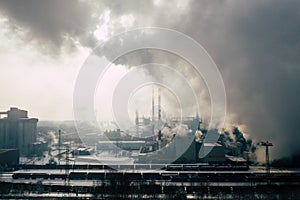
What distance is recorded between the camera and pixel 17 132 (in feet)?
84.2

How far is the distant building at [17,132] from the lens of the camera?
25.3 m

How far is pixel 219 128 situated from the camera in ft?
78.1

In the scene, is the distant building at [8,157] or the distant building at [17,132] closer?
the distant building at [8,157]

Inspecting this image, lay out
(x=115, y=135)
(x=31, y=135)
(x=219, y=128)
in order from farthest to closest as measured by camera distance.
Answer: (x=115, y=135) → (x=31, y=135) → (x=219, y=128)

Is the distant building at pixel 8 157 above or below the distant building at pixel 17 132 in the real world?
below

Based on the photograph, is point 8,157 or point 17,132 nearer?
point 8,157

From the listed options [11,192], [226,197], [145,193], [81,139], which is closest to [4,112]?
[81,139]

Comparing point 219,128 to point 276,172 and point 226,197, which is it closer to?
point 276,172

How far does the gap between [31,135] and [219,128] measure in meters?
17.6

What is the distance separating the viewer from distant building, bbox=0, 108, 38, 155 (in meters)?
25.3

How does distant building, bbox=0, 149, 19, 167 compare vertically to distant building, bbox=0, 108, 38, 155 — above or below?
below

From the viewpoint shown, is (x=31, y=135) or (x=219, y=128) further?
(x=31, y=135)

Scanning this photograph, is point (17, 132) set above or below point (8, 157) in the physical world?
above

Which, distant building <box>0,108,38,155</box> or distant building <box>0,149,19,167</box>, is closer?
distant building <box>0,149,19,167</box>
